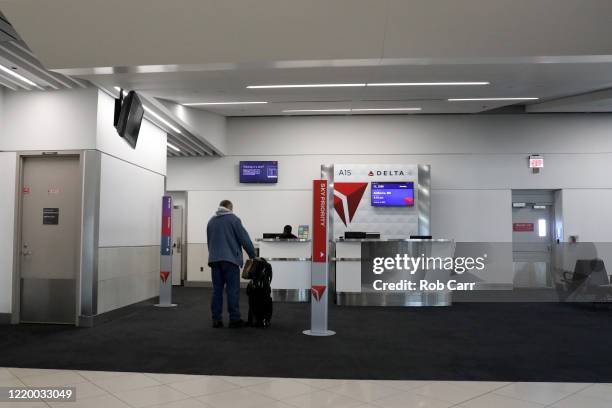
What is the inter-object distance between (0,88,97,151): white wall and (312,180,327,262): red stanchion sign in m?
3.06

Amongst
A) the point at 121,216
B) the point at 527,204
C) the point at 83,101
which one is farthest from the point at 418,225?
the point at 83,101

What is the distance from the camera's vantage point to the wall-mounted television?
6.20 m

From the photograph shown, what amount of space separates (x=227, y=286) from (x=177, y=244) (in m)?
5.84

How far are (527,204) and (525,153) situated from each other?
4.05 feet

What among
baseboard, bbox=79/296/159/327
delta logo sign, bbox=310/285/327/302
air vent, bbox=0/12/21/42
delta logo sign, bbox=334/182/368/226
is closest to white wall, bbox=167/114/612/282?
delta logo sign, bbox=334/182/368/226

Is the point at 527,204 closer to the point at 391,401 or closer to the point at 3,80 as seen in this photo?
the point at 391,401

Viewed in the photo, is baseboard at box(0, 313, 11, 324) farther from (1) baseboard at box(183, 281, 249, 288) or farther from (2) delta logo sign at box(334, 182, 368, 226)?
(2) delta logo sign at box(334, 182, 368, 226)

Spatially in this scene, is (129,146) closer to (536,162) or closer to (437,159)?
(437,159)

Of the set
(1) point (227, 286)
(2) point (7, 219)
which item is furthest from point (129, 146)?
(1) point (227, 286)

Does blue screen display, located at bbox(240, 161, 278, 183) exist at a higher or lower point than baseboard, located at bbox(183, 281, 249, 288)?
higher

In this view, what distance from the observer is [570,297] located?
29.7ft

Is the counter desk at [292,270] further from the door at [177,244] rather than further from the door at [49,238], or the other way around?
the door at [177,244]

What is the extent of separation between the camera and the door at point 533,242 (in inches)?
425

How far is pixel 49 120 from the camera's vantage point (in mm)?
6246
